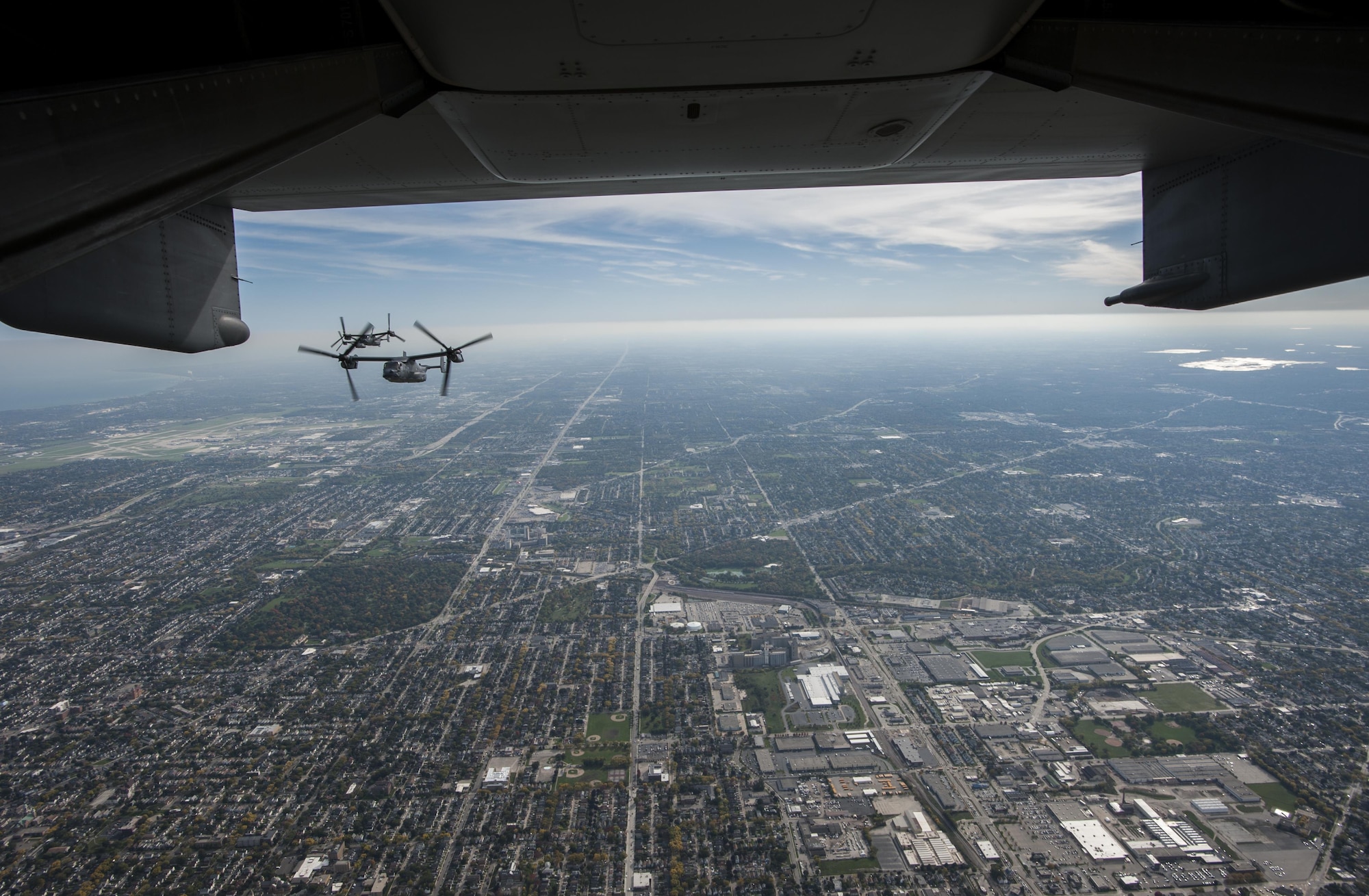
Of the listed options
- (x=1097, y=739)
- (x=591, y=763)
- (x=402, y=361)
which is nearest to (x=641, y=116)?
(x=402, y=361)

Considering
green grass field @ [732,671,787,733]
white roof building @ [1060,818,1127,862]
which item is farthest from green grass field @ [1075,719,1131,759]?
green grass field @ [732,671,787,733]

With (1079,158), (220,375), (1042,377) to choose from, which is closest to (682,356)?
(1042,377)

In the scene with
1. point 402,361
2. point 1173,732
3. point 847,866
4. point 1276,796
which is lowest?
point 1276,796

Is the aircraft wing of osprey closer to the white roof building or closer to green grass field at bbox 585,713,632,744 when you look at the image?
the white roof building

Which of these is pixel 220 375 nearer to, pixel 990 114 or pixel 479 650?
pixel 479 650

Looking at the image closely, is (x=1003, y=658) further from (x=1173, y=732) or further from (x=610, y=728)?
(x=610, y=728)

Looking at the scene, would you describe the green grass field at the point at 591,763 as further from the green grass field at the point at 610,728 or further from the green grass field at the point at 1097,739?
the green grass field at the point at 1097,739
